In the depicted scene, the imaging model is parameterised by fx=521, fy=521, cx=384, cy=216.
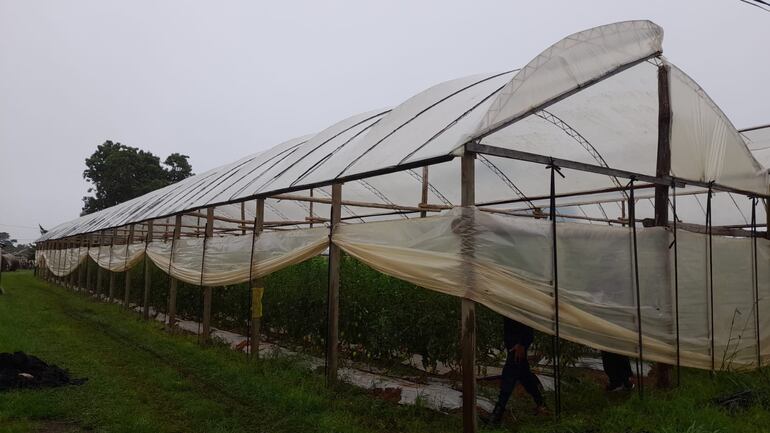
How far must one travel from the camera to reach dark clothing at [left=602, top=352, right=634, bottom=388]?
20.8 feet

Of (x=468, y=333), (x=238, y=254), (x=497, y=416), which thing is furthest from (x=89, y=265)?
(x=468, y=333)

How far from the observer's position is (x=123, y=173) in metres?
44.4

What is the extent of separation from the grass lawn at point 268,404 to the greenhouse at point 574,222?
1.77 ft

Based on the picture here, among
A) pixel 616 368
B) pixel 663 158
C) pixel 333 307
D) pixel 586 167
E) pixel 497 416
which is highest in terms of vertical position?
pixel 663 158

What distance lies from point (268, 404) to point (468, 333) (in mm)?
2638

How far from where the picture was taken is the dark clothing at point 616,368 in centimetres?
635

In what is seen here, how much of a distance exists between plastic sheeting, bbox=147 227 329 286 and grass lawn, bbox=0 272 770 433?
1384mm

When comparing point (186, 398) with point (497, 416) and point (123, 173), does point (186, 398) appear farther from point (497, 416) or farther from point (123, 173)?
point (123, 173)

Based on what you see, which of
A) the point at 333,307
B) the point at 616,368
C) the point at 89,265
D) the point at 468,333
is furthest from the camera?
the point at 89,265

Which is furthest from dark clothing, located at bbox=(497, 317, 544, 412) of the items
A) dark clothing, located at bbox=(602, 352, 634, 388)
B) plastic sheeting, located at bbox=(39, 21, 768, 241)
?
plastic sheeting, located at bbox=(39, 21, 768, 241)

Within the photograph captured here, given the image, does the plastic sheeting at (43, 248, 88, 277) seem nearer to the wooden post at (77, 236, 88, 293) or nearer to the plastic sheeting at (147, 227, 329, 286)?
the wooden post at (77, 236, 88, 293)

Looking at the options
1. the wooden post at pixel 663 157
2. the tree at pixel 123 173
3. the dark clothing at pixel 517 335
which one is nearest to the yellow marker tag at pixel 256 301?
the dark clothing at pixel 517 335

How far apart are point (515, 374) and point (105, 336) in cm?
881

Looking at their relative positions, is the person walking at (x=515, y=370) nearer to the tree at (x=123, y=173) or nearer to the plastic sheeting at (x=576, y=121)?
the plastic sheeting at (x=576, y=121)
